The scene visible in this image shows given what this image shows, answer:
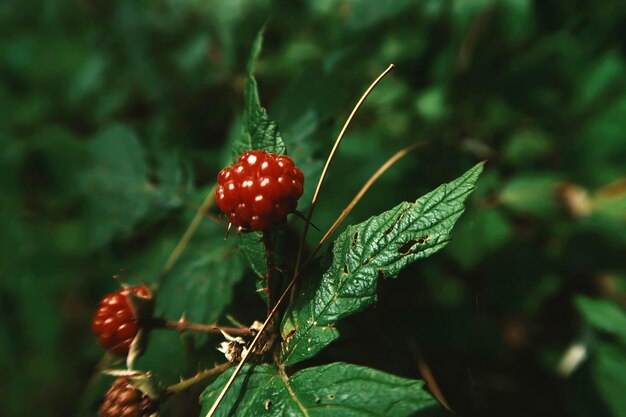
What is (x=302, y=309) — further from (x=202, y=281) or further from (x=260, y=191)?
(x=202, y=281)

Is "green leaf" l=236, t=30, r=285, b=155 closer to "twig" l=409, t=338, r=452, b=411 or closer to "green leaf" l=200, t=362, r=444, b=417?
"green leaf" l=200, t=362, r=444, b=417

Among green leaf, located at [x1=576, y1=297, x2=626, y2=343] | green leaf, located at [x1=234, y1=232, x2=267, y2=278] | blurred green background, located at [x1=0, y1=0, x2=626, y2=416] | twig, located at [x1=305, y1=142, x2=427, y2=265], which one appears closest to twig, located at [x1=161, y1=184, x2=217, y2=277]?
blurred green background, located at [x1=0, y1=0, x2=626, y2=416]

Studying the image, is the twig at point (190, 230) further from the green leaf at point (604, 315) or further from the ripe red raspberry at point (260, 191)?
the green leaf at point (604, 315)

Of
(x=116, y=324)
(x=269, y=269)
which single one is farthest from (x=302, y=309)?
(x=116, y=324)

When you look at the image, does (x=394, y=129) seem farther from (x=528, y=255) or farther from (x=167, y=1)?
(x=167, y=1)

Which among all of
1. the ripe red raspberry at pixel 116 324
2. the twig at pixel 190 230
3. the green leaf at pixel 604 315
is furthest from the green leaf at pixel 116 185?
the green leaf at pixel 604 315

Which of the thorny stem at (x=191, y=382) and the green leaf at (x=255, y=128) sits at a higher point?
the green leaf at (x=255, y=128)
